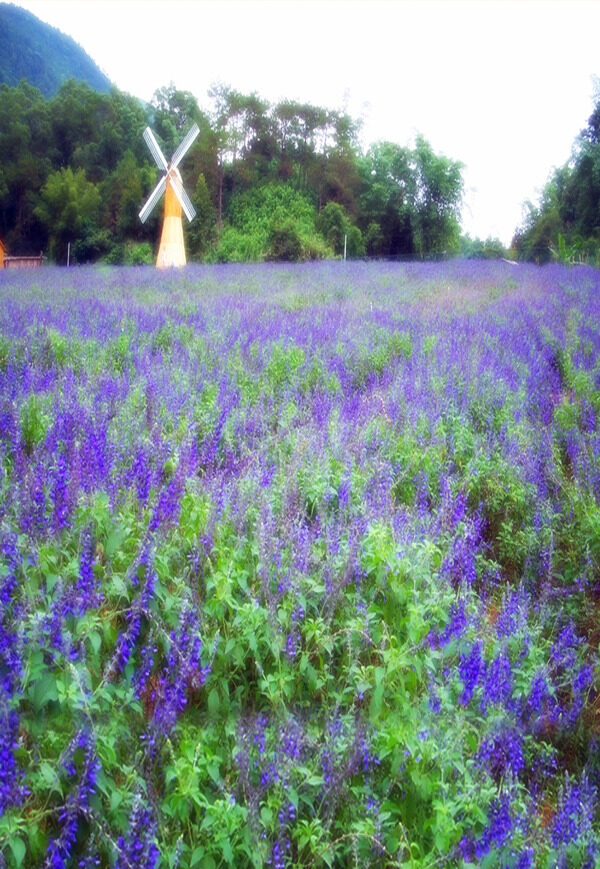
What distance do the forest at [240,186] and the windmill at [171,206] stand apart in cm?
184

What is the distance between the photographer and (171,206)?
1073 inches

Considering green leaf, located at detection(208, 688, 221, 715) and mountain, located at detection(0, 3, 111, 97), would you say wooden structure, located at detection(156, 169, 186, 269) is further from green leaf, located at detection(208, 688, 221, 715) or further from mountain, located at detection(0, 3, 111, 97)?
green leaf, located at detection(208, 688, 221, 715)

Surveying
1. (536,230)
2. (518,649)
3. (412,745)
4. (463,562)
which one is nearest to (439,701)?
(412,745)

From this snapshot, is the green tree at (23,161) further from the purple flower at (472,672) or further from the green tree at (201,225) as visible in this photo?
the purple flower at (472,672)

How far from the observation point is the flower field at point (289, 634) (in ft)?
6.02

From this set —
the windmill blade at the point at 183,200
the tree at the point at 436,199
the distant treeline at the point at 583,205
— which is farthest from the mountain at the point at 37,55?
the distant treeline at the point at 583,205

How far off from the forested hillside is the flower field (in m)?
23.7

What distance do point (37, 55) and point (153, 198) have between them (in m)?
7.25

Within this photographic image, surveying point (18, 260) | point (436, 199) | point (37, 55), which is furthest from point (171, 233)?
point (436, 199)

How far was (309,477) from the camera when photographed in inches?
142

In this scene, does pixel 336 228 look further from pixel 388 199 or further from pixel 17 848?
pixel 17 848

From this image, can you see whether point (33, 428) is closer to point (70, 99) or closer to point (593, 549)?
point (593, 549)

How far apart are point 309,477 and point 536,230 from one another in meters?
43.8

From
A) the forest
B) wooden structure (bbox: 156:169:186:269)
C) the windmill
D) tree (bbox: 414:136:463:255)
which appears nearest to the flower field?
wooden structure (bbox: 156:169:186:269)
